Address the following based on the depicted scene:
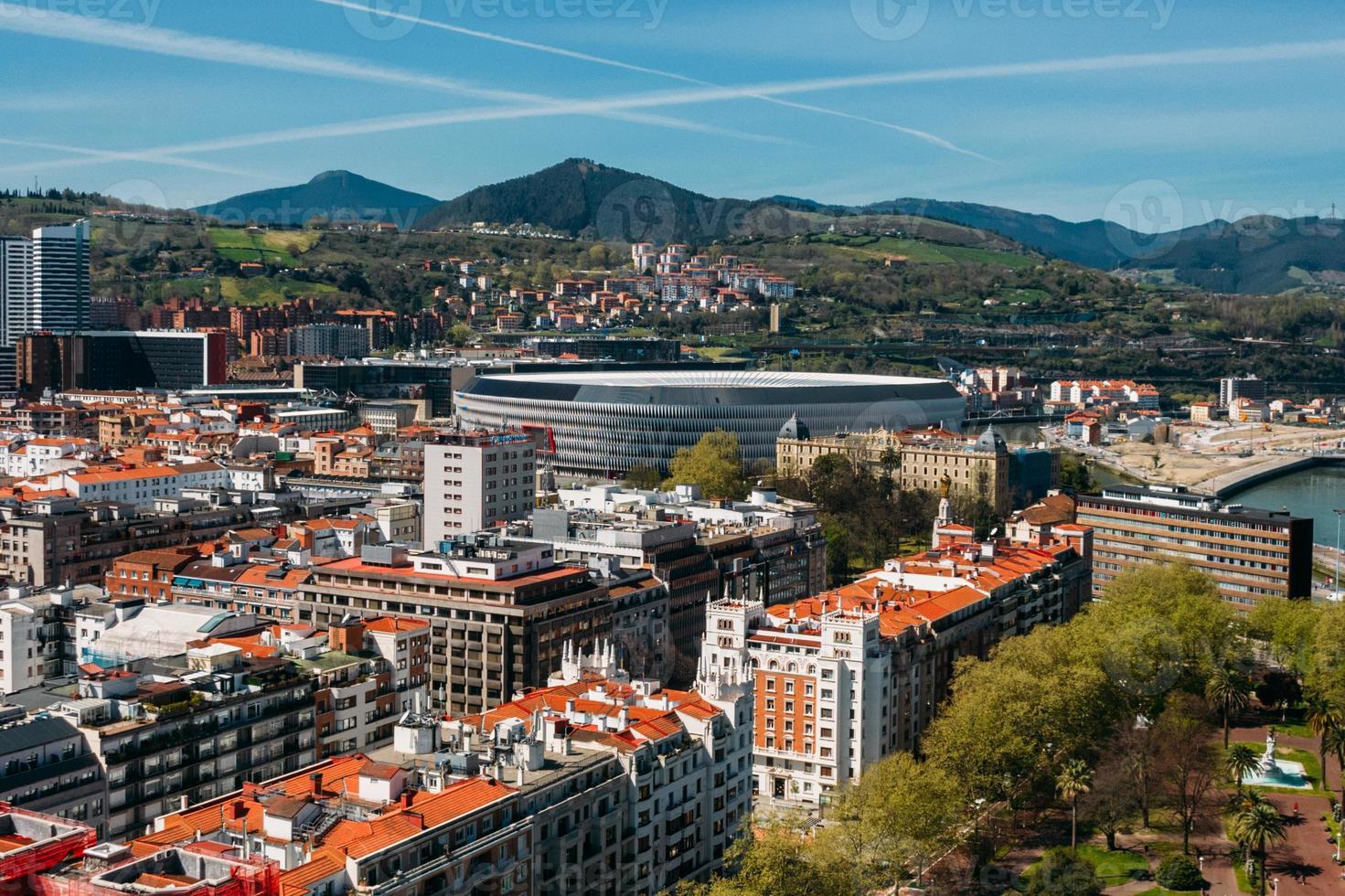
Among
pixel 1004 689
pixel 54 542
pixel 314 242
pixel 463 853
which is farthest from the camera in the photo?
pixel 314 242

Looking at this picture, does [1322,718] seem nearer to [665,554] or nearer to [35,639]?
[665,554]

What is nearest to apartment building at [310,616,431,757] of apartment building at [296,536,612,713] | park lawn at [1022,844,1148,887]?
apartment building at [296,536,612,713]

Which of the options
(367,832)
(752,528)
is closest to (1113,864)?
(367,832)

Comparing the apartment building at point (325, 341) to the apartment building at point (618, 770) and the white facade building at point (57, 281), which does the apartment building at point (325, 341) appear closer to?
the white facade building at point (57, 281)

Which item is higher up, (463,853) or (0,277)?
(0,277)

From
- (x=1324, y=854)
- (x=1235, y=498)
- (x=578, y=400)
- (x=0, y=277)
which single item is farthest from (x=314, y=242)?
(x=1324, y=854)

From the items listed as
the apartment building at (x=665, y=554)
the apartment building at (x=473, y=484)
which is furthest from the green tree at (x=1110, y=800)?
the apartment building at (x=473, y=484)

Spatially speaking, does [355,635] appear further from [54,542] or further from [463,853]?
[54,542]
